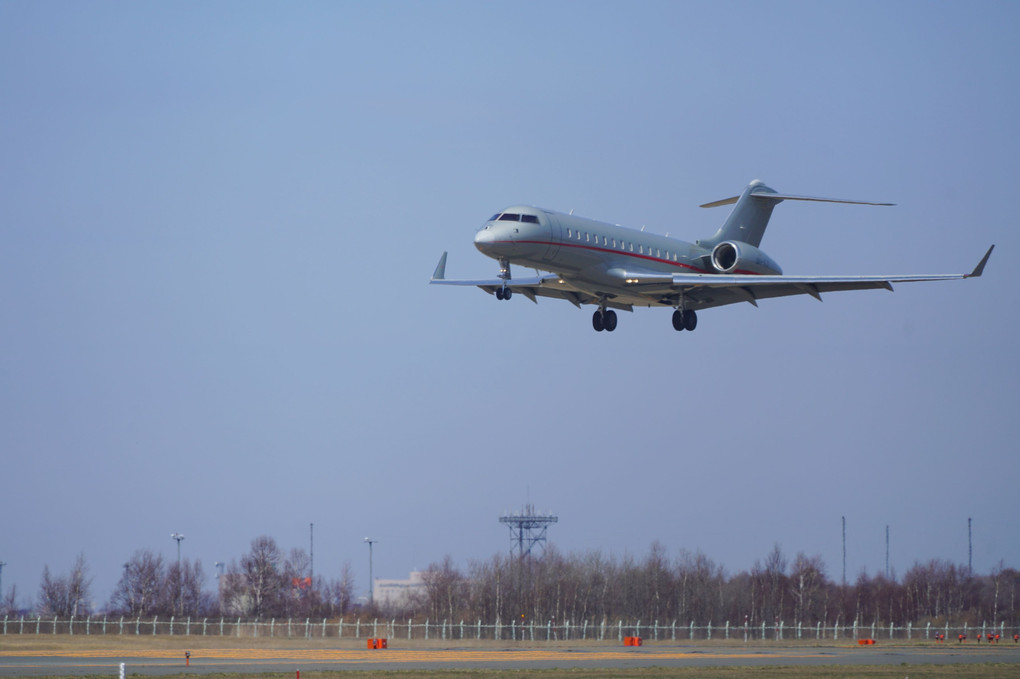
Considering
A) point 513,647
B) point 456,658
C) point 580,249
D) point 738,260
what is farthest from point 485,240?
point 513,647

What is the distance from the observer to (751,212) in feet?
178

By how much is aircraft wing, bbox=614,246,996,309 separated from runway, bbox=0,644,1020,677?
13.1 m

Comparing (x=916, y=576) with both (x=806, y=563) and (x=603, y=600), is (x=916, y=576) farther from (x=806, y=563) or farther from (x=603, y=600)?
(x=603, y=600)

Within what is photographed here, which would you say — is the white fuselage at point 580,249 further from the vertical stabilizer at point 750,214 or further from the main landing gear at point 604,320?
the vertical stabilizer at point 750,214

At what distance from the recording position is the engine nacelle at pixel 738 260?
46.4 metres

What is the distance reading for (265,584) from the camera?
88.2 meters

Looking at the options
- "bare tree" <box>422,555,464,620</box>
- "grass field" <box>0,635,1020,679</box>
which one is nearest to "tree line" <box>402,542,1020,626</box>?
"bare tree" <box>422,555,464,620</box>

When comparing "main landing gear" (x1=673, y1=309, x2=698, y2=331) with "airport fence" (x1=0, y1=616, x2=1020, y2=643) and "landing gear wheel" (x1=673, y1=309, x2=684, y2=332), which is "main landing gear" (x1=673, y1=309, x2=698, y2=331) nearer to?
"landing gear wheel" (x1=673, y1=309, x2=684, y2=332)

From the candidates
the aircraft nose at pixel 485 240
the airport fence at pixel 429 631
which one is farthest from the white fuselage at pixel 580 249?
the airport fence at pixel 429 631

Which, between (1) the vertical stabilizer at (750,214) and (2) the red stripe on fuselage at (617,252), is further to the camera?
(1) the vertical stabilizer at (750,214)

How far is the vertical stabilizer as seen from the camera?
174 ft

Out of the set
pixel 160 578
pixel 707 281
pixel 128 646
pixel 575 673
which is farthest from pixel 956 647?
pixel 160 578

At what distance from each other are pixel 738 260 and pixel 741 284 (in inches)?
114

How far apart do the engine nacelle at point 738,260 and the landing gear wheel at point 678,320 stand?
2.26 m
